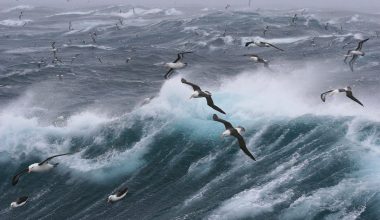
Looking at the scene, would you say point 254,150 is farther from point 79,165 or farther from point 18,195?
point 18,195

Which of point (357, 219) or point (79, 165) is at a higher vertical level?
point (357, 219)

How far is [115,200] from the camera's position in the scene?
24.4 meters

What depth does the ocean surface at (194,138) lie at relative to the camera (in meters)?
22.5

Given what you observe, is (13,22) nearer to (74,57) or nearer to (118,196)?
(74,57)

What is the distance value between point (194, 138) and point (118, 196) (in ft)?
24.0

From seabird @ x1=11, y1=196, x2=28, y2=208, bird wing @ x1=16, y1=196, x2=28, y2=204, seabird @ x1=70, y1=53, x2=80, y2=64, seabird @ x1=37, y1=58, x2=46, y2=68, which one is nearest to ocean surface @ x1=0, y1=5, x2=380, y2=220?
seabird @ x1=37, y1=58, x2=46, y2=68

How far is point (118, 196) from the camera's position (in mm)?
24328

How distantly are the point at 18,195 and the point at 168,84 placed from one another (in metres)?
13.5

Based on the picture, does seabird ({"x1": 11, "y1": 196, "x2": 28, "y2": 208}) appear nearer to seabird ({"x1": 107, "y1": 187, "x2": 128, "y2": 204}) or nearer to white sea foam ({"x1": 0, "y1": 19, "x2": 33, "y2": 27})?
seabird ({"x1": 107, "y1": 187, "x2": 128, "y2": 204})

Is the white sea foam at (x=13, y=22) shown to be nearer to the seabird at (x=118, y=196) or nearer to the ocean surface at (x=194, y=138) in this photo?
Answer: the ocean surface at (x=194, y=138)

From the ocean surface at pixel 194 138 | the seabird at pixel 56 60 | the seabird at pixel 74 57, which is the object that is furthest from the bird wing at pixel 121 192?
the seabird at pixel 74 57

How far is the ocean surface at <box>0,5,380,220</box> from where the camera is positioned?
22547 millimetres

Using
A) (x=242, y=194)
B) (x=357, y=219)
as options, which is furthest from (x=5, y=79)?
(x=357, y=219)

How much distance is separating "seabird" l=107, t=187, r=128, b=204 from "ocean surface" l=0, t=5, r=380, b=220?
249 mm
